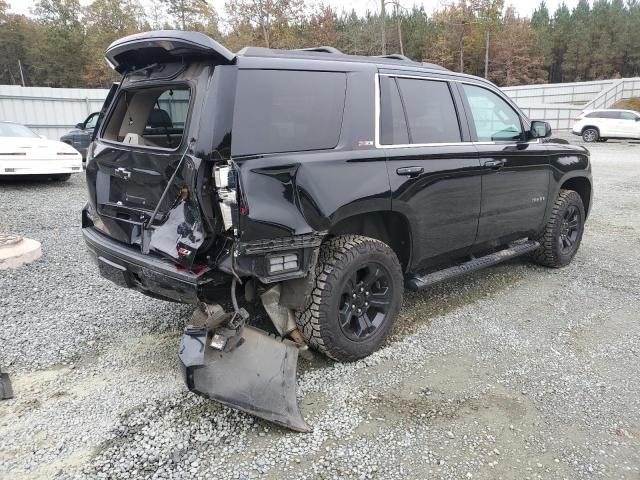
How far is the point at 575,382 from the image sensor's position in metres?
3.17

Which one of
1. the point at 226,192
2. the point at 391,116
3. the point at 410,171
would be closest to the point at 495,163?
the point at 410,171

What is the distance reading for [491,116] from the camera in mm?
4379

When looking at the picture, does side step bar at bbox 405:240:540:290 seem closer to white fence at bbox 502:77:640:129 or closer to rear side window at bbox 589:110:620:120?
rear side window at bbox 589:110:620:120

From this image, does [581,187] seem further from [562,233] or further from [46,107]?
[46,107]

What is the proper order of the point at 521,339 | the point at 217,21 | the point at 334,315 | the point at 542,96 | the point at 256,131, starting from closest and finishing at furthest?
1. the point at 256,131
2. the point at 334,315
3. the point at 521,339
4. the point at 217,21
5. the point at 542,96

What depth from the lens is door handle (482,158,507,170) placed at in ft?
13.4

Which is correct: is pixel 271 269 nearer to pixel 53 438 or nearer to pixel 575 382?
pixel 53 438

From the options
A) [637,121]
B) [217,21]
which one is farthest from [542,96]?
[217,21]

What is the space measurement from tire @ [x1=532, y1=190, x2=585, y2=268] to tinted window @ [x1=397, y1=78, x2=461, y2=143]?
6.19ft

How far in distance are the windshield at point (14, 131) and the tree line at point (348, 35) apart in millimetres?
20640

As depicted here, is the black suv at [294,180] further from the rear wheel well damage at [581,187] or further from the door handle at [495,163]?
the rear wheel well damage at [581,187]

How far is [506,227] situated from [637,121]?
21.1 metres

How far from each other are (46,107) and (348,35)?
1762cm

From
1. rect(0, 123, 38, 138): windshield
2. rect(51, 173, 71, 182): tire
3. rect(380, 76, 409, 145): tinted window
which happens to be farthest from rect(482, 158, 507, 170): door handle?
rect(0, 123, 38, 138): windshield
